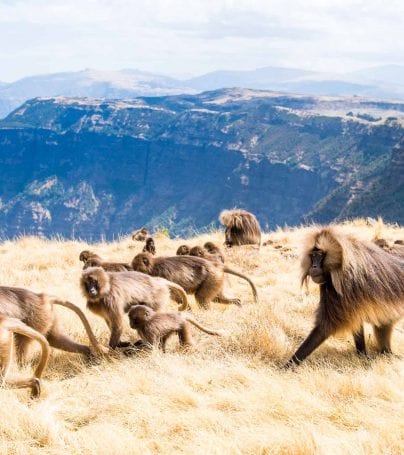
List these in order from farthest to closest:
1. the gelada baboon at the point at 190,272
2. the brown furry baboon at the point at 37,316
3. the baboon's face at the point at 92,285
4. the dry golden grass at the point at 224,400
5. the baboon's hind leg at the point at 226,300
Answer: the baboon's hind leg at the point at 226,300
the gelada baboon at the point at 190,272
the baboon's face at the point at 92,285
the brown furry baboon at the point at 37,316
the dry golden grass at the point at 224,400

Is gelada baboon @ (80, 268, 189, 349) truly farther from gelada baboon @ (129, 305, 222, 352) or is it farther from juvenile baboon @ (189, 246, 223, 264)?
juvenile baboon @ (189, 246, 223, 264)

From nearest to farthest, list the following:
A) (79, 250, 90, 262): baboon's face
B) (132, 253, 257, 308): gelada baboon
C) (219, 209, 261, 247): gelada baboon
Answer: (132, 253, 257, 308): gelada baboon → (79, 250, 90, 262): baboon's face → (219, 209, 261, 247): gelada baboon

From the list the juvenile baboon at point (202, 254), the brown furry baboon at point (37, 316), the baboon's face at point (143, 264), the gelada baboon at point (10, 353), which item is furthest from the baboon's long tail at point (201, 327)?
the juvenile baboon at point (202, 254)

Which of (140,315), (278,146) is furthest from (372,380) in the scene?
(278,146)

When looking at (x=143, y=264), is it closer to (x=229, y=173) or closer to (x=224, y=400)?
(x=224, y=400)

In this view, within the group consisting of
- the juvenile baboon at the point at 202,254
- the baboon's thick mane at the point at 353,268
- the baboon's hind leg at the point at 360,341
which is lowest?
the baboon's hind leg at the point at 360,341

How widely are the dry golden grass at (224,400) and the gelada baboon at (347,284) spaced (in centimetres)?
34

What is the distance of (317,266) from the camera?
496 centimetres

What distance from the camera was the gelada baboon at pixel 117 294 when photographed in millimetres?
5758

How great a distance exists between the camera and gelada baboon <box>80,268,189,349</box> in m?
5.76

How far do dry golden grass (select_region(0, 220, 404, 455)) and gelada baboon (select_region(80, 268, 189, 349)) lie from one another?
0.47 meters

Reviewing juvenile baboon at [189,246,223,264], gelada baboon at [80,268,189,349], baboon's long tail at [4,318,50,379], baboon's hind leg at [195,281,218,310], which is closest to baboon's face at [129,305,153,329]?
gelada baboon at [80,268,189,349]

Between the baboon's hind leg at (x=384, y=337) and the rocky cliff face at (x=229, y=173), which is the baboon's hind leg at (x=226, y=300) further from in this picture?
the rocky cliff face at (x=229, y=173)

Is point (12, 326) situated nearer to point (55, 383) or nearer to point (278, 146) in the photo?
point (55, 383)
